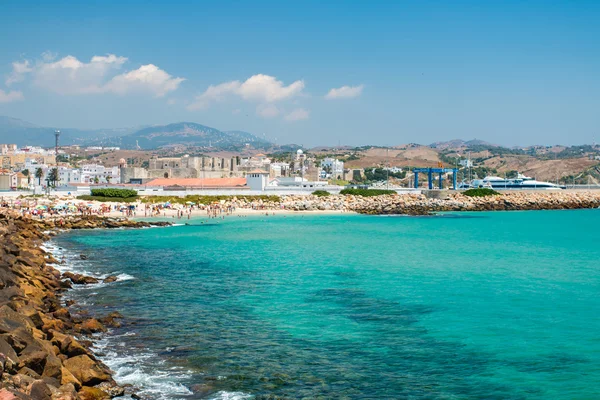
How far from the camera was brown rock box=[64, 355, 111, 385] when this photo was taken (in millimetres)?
10305

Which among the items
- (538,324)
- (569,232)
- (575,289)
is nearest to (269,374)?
(538,324)

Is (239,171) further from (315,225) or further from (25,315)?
(25,315)

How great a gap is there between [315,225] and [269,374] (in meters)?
39.1

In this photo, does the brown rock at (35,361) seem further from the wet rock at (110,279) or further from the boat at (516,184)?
the boat at (516,184)

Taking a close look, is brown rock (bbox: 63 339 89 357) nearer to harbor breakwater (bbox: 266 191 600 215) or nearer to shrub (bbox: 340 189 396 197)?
harbor breakwater (bbox: 266 191 600 215)

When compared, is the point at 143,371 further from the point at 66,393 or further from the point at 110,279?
the point at 110,279

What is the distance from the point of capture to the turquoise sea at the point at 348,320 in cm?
1119

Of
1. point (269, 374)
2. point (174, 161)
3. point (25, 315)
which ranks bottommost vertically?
point (269, 374)

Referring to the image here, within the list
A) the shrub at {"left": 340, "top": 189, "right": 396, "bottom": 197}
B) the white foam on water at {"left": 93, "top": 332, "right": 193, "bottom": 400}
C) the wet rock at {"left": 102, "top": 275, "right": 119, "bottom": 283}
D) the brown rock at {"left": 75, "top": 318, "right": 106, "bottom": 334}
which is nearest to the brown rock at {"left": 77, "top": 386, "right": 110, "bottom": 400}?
the white foam on water at {"left": 93, "top": 332, "right": 193, "bottom": 400}

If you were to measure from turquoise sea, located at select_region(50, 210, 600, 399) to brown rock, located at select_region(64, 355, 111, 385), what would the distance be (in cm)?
57

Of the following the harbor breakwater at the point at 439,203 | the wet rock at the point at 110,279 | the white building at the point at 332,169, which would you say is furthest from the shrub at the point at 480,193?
the wet rock at the point at 110,279

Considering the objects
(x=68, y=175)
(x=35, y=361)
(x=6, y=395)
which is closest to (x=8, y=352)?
(x=35, y=361)

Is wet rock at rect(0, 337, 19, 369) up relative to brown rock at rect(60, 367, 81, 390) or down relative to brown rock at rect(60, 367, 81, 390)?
up

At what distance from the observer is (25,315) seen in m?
11.8
